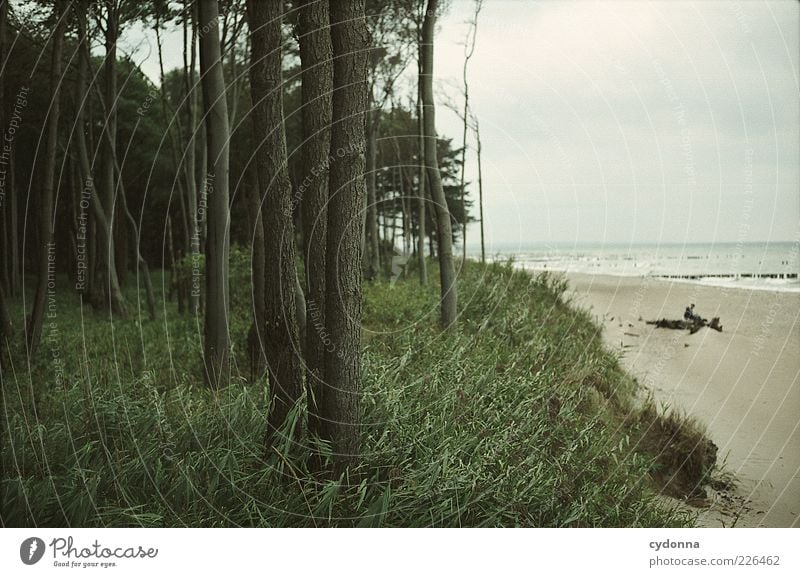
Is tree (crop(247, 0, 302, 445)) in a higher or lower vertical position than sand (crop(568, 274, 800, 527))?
higher

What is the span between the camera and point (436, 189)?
7539 millimetres

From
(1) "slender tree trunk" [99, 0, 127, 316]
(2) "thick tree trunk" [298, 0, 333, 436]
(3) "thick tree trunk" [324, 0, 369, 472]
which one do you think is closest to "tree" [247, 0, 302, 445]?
(2) "thick tree trunk" [298, 0, 333, 436]

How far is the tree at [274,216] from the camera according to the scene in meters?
3.95

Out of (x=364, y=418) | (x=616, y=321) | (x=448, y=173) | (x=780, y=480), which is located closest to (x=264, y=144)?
(x=364, y=418)

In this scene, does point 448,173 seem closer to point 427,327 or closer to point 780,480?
point 427,327

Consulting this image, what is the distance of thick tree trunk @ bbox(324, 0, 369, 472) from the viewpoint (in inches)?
130

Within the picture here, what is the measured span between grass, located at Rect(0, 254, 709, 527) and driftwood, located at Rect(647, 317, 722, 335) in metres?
2.30

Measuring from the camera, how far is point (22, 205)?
51.6ft

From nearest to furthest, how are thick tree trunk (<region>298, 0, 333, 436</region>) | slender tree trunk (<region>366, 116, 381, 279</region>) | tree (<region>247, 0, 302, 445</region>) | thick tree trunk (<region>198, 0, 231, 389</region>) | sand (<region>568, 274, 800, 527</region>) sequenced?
thick tree trunk (<region>298, 0, 333, 436</region>), tree (<region>247, 0, 302, 445</region>), sand (<region>568, 274, 800, 527</region>), thick tree trunk (<region>198, 0, 231, 389</region>), slender tree trunk (<region>366, 116, 381, 279</region>)

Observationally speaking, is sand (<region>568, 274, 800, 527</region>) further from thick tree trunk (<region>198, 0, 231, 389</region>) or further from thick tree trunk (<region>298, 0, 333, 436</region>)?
thick tree trunk (<region>198, 0, 231, 389</region>)

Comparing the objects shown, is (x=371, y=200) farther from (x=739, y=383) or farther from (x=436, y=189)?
(x=739, y=383)
